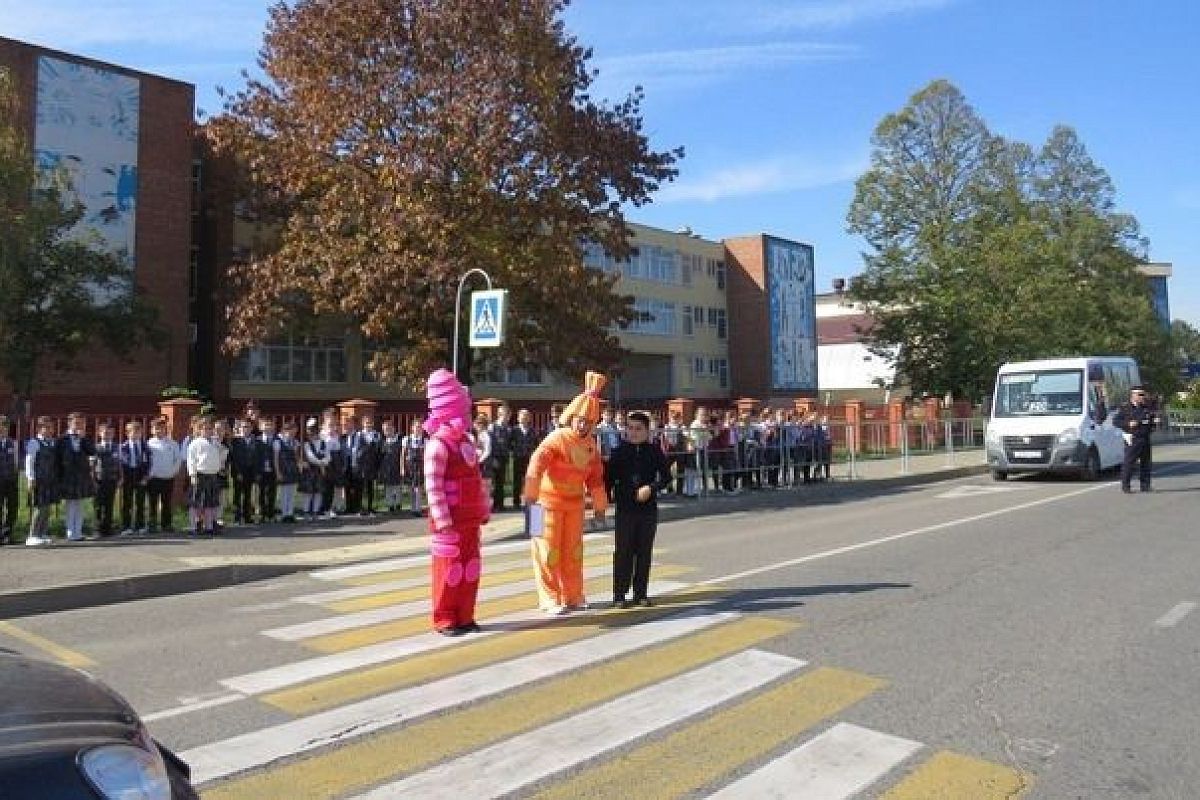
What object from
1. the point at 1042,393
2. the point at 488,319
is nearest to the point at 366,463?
the point at 488,319

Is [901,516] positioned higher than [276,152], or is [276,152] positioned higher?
[276,152]

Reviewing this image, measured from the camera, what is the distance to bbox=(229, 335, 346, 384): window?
3306cm

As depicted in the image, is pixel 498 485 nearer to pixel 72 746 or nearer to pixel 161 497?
pixel 161 497

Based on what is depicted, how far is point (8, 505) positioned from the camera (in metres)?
12.7

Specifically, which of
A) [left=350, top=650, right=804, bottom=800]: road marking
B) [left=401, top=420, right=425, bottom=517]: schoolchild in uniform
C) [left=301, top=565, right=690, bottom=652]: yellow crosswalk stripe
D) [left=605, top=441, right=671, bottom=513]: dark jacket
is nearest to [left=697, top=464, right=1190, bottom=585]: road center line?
A: [left=301, top=565, right=690, bottom=652]: yellow crosswalk stripe

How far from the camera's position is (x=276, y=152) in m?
23.0

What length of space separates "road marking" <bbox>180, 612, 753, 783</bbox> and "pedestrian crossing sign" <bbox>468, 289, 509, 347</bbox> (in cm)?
779

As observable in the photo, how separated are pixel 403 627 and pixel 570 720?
286 centimetres

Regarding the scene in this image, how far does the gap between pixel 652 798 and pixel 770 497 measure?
15.2 metres

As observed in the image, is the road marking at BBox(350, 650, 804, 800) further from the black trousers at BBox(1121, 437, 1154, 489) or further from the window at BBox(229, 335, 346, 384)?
the window at BBox(229, 335, 346, 384)

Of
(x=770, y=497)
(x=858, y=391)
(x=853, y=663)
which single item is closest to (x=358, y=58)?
(x=770, y=497)

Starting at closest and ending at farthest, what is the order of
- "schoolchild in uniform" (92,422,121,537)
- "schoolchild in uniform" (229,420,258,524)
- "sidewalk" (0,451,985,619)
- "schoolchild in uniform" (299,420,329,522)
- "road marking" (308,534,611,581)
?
"sidewalk" (0,451,985,619) < "road marking" (308,534,611,581) < "schoolchild in uniform" (92,422,121,537) < "schoolchild in uniform" (229,420,258,524) < "schoolchild in uniform" (299,420,329,522)

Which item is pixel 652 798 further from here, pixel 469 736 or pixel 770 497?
pixel 770 497

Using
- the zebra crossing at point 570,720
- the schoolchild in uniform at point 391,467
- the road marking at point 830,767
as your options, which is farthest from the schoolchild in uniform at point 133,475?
the road marking at point 830,767
